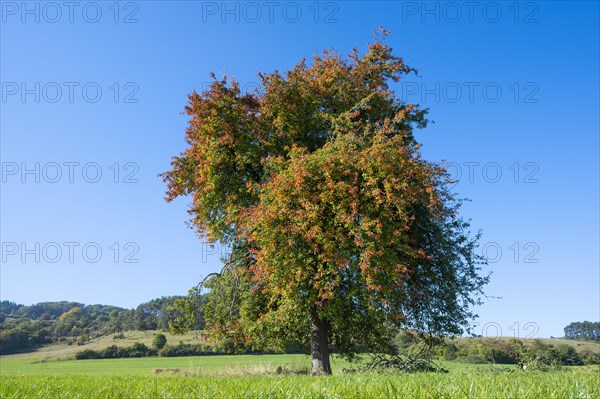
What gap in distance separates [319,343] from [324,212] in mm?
6349

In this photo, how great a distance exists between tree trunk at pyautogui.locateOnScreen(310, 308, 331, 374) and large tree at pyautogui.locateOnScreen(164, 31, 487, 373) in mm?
55

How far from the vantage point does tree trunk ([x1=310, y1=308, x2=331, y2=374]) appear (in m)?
19.8

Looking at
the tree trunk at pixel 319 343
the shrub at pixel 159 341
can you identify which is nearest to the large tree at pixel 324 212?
the tree trunk at pixel 319 343

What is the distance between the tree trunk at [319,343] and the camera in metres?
19.8

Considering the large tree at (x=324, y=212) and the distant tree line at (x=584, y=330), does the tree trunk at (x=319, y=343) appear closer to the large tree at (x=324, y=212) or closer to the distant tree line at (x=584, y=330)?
the large tree at (x=324, y=212)

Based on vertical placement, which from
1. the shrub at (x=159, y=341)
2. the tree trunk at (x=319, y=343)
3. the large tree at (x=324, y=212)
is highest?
the large tree at (x=324, y=212)

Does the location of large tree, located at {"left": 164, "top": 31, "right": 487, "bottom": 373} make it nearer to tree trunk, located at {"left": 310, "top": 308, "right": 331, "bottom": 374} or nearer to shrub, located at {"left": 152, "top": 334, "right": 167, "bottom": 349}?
tree trunk, located at {"left": 310, "top": 308, "right": 331, "bottom": 374}

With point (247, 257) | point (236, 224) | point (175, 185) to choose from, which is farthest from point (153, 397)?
point (175, 185)

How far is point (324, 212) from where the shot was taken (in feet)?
57.8

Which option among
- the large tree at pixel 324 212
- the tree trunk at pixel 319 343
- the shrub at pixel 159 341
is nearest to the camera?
the large tree at pixel 324 212

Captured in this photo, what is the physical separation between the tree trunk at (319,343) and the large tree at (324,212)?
0.05 meters

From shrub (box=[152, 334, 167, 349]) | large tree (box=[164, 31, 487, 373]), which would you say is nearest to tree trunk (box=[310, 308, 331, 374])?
large tree (box=[164, 31, 487, 373])

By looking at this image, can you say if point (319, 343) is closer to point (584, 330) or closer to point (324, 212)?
point (324, 212)

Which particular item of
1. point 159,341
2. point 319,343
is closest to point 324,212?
point 319,343
